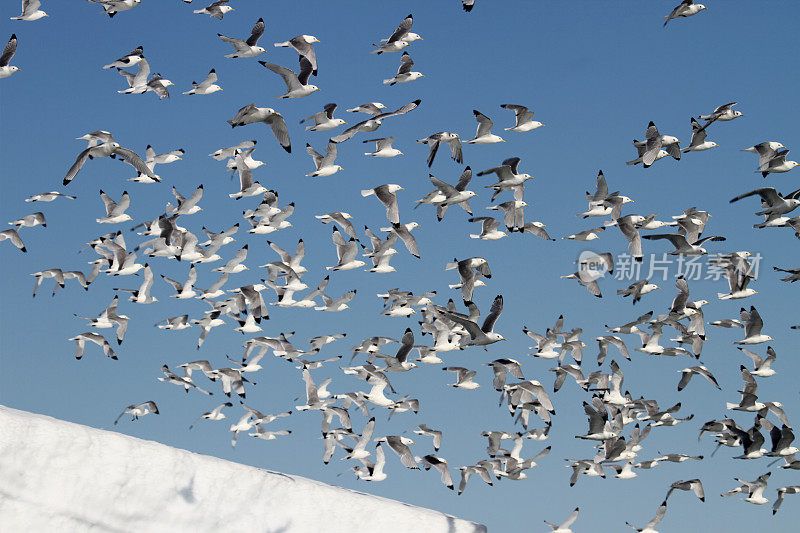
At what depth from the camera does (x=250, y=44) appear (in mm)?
25391

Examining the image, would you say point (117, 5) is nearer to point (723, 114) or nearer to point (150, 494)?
point (150, 494)

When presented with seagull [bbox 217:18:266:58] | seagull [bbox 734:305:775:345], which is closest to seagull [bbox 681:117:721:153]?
seagull [bbox 734:305:775:345]

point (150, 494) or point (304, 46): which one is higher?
point (304, 46)

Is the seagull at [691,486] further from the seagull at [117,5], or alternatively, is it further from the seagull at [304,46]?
the seagull at [117,5]

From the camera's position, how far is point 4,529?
26250mm

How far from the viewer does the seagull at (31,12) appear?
2478 cm

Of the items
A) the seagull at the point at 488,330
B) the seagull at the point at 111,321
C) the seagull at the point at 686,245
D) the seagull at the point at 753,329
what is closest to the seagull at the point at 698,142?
the seagull at the point at 686,245

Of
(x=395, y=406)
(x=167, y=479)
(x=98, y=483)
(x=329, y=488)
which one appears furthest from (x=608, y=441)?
(x=98, y=483)

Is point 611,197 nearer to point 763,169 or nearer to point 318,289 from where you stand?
point 763,169

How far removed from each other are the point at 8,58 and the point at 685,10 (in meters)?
17.0

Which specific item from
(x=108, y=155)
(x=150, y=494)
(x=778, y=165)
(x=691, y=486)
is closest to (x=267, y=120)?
(x=108, y=155)

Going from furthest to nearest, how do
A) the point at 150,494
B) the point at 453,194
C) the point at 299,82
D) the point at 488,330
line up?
1. the point at 150,494
2. the point at 453,194
3. the point at 488,330
4. the point at 299,82

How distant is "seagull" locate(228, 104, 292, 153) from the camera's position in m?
23.0

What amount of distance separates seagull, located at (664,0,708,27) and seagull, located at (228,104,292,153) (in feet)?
33.1
